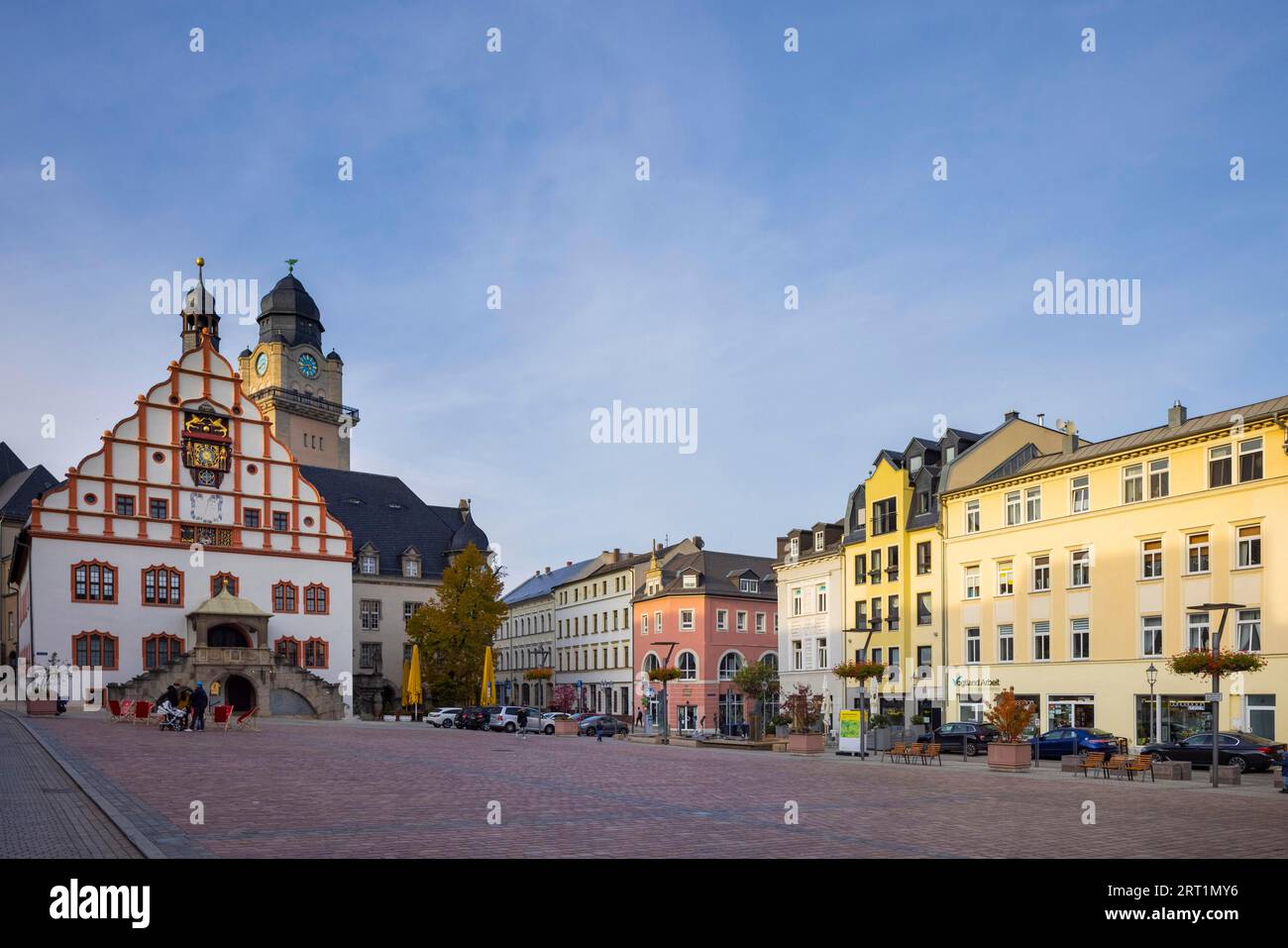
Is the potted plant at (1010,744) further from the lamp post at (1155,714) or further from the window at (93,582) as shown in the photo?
the window at (93,582)

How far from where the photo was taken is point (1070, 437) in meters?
51.8

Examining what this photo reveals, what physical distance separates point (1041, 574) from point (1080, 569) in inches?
83.7

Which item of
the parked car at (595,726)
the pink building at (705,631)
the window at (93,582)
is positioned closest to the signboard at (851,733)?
the parked car at (595,726)

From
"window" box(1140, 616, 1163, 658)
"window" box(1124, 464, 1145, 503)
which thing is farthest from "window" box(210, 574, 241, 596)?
"window" box(1140, 616, 1163, 658)

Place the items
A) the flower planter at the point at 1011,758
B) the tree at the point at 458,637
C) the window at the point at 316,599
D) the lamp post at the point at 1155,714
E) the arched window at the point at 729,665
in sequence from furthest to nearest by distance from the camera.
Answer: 1. the arched window at the point at 729,665
2. the tree at the point at 458,637
3. the window at the point at 316,599
4. the lamp post at the point at 1155,714
5. the flower planter at the point at 1011,758

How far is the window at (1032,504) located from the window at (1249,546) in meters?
9.36

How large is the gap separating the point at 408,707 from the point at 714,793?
61.0 meters

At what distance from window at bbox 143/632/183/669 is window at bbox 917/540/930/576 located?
38.3m

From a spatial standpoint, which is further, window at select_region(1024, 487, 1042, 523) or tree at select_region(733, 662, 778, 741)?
tree at select_region(733, 662, 778, 741)

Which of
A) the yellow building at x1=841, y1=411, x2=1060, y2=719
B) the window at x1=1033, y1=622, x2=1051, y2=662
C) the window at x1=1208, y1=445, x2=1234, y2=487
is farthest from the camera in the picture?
the yellow building at x1=841, y1=411, x2=1060, y2=719

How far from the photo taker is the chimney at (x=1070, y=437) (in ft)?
170

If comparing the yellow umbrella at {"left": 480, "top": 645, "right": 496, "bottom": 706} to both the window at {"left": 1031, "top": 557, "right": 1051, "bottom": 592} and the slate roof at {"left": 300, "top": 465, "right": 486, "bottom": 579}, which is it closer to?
the slate roof at {"left": 300, "top": 465, "right": 486, "bottom": 579}

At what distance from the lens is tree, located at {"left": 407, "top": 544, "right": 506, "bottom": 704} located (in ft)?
245

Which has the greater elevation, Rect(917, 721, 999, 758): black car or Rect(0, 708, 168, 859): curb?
Rect(0, 708, 168, 859): curb
